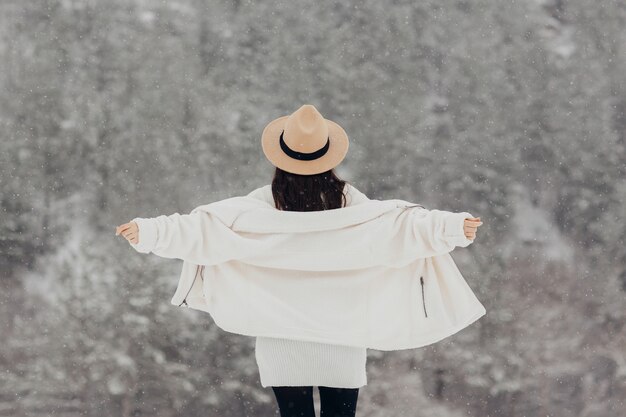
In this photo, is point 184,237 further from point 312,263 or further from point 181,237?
point 312,263

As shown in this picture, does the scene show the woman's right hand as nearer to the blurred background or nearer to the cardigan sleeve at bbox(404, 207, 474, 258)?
the cardigan sleeve at bbox(404, 207, 474, 258)

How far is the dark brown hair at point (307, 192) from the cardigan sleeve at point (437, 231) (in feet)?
0.61

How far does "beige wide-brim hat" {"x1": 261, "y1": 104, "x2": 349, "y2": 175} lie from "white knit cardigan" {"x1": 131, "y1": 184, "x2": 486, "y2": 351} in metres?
0.10

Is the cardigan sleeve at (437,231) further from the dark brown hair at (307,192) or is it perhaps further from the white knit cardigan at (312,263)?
the dark brown hair at (307,192)

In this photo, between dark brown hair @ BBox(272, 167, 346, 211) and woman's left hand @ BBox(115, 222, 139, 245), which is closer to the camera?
woman's left hand @ BBox(115, 222, 139, 245)

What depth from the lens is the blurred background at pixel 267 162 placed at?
Result: 3170 millimetres

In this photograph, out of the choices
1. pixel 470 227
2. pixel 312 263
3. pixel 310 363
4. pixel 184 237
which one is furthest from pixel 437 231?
pixel 184 237

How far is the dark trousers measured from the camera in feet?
6.49

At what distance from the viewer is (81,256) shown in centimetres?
323

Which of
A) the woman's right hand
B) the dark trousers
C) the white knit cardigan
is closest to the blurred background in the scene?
the white knit cardigan

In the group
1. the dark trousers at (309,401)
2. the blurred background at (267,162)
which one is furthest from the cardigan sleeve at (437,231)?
the blurred background at (267,162)

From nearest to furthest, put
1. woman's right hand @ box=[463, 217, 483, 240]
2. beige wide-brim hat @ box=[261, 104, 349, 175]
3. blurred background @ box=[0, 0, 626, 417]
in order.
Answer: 1. woman's right hand @ box=[463, 217, 483, 240]
2. beige wide-brim hat @ box=[261, 104, 349, 175]
3. blurred background @ box=[0, 0, 626, 417]

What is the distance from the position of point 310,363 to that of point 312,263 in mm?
228

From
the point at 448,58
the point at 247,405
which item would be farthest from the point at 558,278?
the point at 247,405
